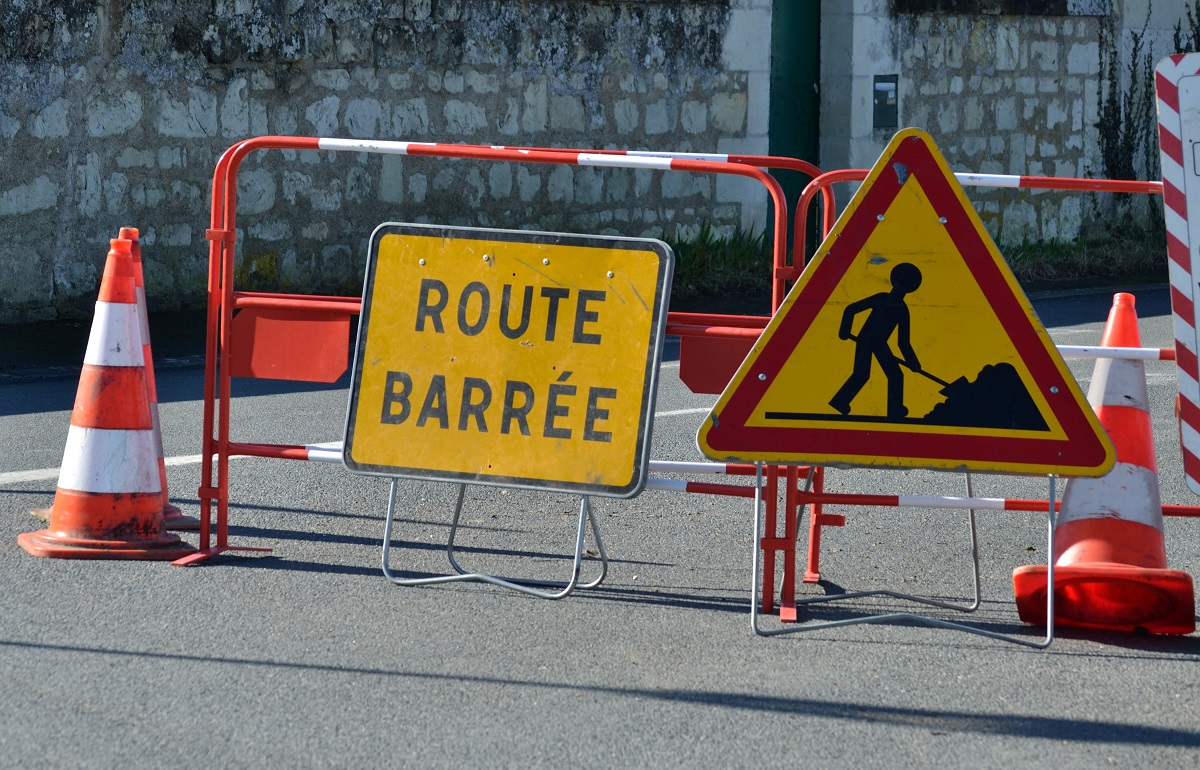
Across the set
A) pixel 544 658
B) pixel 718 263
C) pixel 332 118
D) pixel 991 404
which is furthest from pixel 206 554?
pixel 718 263

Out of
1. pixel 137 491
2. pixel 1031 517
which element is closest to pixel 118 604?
pixel 137 491

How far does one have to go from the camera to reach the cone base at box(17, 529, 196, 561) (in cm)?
532

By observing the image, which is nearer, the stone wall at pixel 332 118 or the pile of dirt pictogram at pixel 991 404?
the pile of dirt pictogram at pixel 991 404

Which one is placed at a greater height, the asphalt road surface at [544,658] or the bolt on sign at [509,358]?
the bolt on sign at [509,358]

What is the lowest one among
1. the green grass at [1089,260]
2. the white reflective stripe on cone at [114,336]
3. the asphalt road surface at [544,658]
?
the asphalt road surface at [544,658]

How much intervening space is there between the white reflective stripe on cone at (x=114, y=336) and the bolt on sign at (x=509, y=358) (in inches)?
33.3

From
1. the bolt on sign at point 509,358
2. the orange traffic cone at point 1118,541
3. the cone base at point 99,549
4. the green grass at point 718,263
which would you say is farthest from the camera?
the green grass at point 718,263

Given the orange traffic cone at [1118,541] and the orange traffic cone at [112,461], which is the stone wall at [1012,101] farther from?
the orange traffic cone at [112,461]

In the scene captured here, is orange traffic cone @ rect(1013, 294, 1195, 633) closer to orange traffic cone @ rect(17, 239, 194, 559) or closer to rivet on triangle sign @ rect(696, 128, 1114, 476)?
rivet on triangle sign @ rect(696, 128, 1114, 476)

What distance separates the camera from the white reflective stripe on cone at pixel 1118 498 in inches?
196

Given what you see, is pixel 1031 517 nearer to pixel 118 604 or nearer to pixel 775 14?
pixel 118 604

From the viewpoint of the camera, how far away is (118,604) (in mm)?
4812

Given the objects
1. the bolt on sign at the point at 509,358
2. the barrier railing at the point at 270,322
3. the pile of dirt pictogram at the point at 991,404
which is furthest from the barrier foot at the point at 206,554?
the pile of dirt pictogram at the point at 991,404

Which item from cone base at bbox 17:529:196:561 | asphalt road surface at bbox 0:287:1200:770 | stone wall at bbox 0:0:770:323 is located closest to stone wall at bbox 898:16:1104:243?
stone wall at bbox 0:0:770:323
